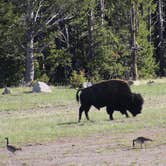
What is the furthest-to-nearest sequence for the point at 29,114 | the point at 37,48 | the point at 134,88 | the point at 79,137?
the point at 37,48, the point at 134,88, the point at 29,114, the point at 79,137

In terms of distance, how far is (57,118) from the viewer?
26703 millimetres

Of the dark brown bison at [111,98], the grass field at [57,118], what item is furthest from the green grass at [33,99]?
the dark brown bison at [111,98]

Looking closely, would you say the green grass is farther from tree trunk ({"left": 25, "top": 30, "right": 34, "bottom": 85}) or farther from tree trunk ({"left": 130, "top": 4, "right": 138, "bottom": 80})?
tree trunk ({"left": 130, "top": 4, "right": 138, "bottom": 80})

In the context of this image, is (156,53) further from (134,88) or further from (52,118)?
(52,118)

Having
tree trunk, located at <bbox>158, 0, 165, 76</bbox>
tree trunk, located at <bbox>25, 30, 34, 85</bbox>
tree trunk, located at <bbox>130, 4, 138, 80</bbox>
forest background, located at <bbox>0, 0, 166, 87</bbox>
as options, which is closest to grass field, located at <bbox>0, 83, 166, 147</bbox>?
tree trunk, located at <bbox>25, 30, 34, 85</bbox>

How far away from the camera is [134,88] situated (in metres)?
41.2

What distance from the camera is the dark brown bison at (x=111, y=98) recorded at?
25.4 metres

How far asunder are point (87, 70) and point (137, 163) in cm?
4247

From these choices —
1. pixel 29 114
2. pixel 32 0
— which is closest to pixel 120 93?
pixel 29 114

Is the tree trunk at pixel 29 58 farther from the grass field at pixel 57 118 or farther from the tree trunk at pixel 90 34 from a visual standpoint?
the grass field at pixel 57 118

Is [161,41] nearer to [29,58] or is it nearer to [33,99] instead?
[29,58]

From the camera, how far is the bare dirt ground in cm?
1571

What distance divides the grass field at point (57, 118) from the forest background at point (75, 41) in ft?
38.0

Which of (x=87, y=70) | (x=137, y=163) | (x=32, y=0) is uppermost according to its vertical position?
(x=32, y=0)
